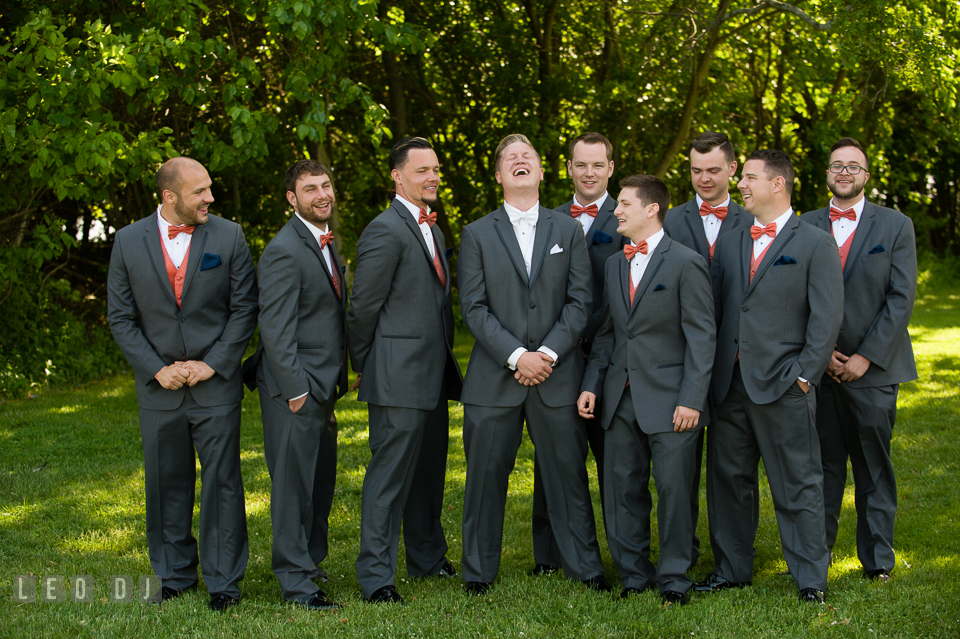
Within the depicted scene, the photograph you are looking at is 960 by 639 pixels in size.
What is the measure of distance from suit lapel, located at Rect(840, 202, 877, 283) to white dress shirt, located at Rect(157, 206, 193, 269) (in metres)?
3.62

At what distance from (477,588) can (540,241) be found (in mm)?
1917

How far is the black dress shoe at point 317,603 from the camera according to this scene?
173 inches

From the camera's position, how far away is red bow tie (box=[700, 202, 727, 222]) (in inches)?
193

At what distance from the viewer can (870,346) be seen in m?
4.62

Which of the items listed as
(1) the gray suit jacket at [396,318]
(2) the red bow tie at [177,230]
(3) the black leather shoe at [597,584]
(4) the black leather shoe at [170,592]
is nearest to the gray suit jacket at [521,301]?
(1) the gray suit jacket at [396,318]

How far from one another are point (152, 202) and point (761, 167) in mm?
10470

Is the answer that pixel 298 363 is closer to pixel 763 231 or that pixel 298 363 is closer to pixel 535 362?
pixel 535 362

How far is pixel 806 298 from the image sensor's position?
436 centimetres

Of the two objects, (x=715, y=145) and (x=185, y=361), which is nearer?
(x=185, y=361)

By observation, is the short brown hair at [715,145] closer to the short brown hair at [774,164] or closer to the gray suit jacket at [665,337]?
the short brown hair at [774,164]

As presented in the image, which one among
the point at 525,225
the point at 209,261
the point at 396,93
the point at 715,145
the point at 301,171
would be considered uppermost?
the point at 396,93

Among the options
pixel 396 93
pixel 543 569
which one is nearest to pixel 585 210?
pixel 543 569

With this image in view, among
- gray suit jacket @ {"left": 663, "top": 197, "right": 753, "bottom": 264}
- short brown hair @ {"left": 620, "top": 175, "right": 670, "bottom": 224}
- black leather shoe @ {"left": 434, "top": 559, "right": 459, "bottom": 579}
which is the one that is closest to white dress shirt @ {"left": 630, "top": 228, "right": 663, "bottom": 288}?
short brown hair @ {"left": 620, "top": 175, "right": 670, "bottom": 224}

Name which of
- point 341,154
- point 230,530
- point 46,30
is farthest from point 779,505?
point 341,154
